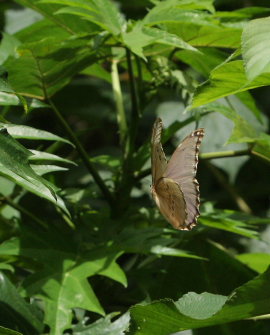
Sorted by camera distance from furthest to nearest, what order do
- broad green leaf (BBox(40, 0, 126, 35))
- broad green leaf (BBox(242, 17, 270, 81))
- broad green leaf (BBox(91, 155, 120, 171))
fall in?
broad green leaf (BBox(91, 155, 120, 171)), broad green leaf (BBox(40, 0, 126, 35)), broad green leaf (BBox(242, 17, 270, 81))

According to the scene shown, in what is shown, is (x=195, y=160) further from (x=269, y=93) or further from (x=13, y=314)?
(x=269, y=93)

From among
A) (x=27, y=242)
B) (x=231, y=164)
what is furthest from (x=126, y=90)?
(x=27, y=242)

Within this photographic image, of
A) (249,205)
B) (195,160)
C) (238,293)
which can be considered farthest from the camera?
(249,205)

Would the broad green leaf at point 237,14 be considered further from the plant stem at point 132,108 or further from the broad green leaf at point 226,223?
the broad green leaf at point 226,223

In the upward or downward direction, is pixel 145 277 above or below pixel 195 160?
below

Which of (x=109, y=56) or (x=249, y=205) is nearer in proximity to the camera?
(x=109, y=56)

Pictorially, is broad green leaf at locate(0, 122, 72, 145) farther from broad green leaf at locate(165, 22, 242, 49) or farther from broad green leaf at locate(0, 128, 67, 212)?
broad green leaf at locate(165, 22, 242, 49)

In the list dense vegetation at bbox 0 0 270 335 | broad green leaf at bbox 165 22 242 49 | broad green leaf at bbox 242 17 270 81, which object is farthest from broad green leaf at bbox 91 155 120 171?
broad green leaf at bbox 242 17 270 81
